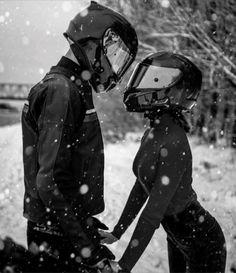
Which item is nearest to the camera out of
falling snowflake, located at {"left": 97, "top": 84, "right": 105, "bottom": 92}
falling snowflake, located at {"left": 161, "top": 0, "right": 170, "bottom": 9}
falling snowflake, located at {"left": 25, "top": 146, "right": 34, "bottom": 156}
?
falling snowflake, located at {"left": 25, "top": 146, "right": 34, "bottom": 156}

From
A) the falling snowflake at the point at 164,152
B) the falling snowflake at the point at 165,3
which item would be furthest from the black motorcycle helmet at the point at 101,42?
the falling snowflake at the point at 165,3

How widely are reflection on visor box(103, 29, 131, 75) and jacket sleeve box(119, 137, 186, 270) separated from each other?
2.19ft

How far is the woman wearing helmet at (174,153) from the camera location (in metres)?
2.34

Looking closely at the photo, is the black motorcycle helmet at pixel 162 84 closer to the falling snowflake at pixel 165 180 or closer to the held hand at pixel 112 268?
the falling snowflake at pixel 165 180

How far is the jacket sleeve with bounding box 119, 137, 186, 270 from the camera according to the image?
223 centimetres

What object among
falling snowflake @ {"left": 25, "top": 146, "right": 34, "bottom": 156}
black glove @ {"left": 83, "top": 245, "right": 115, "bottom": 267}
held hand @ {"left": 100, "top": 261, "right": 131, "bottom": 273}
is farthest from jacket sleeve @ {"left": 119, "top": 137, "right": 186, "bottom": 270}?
falling snowflake @ {"left": 25, "top": 146, "right": 34, "bottom": 156}

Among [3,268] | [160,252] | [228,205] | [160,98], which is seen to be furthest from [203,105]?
[3,268]

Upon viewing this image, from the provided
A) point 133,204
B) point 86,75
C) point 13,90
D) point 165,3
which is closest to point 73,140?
point 86,75

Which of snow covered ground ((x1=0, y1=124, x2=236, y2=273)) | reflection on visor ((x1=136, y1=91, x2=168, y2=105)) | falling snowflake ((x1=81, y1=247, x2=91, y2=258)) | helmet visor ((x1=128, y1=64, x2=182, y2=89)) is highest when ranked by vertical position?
helmet visor ((x1=128, y1=64, x2=182, y2=89))

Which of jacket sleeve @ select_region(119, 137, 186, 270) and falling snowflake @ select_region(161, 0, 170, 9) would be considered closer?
jacket sleeve @ select_region(119, 137, 186, 270)

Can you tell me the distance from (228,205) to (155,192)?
227 inches

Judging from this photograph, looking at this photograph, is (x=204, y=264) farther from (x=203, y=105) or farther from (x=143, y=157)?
(x=203, y=105)

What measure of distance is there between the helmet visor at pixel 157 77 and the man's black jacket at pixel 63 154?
0.46 meters

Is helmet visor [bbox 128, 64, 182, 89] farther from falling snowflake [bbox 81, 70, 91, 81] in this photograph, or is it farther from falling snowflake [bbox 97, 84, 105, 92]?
falling snowflake [bbox 81, 70, 91, 81]
